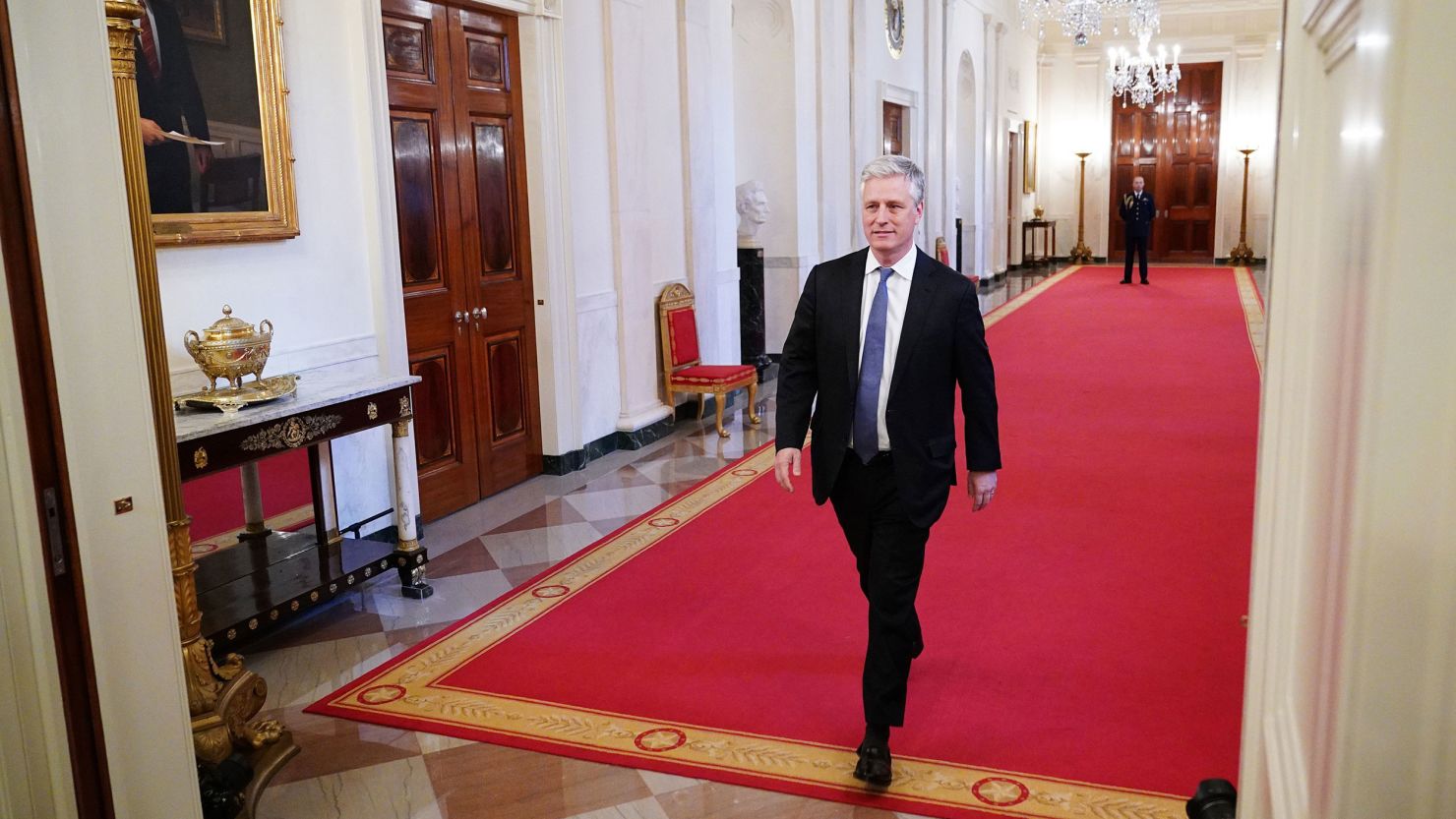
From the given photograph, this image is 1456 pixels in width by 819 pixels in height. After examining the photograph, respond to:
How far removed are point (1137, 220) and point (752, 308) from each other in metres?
10.5

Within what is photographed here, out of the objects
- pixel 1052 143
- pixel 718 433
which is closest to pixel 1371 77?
pixel 718 433

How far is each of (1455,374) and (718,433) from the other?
807 centimetres

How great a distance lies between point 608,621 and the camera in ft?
15.7

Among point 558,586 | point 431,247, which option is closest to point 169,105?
point 431,247

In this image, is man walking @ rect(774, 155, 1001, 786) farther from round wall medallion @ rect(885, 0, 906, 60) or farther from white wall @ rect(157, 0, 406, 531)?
round wall medallion @ rect(885, 0, 906, 60)

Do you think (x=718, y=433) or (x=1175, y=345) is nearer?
(x=718, y=433)

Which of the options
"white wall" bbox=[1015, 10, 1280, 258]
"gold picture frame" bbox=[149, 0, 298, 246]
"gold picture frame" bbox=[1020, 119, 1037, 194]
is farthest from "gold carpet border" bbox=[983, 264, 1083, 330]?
"gold picture frame" bbox=[149, 0, 298, 246]

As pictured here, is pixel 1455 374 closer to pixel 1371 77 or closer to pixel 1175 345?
pixel 1371 77

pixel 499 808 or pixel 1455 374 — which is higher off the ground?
pixel 1455 374

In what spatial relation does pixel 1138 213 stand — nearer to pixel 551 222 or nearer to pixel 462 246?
pixel 551 222

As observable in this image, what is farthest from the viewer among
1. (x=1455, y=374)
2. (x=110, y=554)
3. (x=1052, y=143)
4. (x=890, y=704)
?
(x=1052, y=143)

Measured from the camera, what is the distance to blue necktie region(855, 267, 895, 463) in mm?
3363

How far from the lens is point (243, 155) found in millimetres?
4895

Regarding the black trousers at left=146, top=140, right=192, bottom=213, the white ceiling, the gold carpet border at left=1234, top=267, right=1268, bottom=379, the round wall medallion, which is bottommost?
the gold carpet border at left=1234, top=267, right=1268, bottom=379
